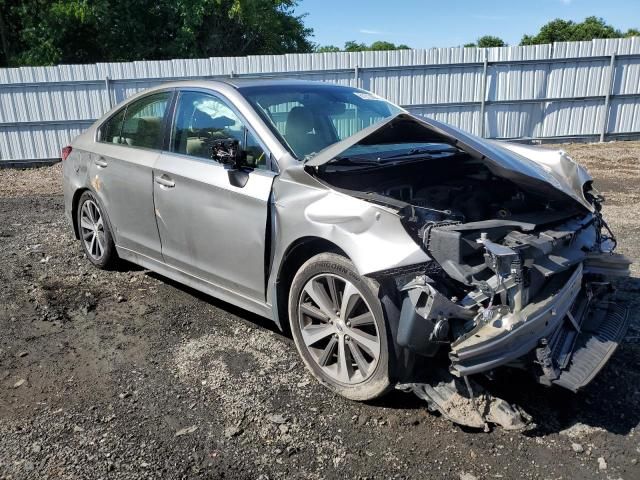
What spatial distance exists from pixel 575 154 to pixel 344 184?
10812mm

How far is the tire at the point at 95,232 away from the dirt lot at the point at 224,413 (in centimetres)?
73

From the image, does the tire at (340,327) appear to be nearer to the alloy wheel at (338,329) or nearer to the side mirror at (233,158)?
the alloy wheel at (338,329)

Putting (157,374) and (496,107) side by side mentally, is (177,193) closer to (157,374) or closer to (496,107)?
(157,374)

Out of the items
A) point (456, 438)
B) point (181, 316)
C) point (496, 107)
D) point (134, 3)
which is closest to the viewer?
point (456, 438)

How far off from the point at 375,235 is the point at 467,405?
100cm

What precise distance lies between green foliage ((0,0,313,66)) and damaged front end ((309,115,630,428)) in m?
19.3

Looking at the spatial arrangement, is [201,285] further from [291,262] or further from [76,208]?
[76,208]

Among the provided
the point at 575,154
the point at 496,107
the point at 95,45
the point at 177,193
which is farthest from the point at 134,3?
the point at 177,193

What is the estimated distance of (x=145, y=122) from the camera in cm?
464

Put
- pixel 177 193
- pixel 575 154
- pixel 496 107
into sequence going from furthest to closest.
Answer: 1. pixel 496 107
2. pixel 575 154
3. pixel 177 193

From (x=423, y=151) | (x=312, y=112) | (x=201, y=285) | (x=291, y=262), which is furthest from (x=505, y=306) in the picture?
(x=201, y=285)

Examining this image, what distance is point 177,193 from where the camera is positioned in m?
3.99

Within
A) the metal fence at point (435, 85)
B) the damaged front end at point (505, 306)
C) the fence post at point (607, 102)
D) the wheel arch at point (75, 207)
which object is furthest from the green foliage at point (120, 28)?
the damaged front end at point (505, 306)

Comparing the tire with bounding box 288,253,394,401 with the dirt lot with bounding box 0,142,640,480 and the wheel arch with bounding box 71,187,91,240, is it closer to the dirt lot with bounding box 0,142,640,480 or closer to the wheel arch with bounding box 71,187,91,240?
the dirt lot with bounding box 0,142,640,480
